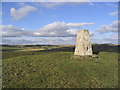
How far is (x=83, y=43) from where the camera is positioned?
1002 inches

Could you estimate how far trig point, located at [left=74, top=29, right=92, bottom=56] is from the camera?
25453mm

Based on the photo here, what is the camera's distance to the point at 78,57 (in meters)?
24.9

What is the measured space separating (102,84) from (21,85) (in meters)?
10.6

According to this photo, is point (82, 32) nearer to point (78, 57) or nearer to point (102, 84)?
point (78, 57)

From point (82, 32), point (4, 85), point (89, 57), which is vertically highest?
point (82, 32)

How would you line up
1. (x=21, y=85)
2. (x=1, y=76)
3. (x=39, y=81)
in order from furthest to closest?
(x=1, y=76)
(x=39, y=81)
(x=21, y=85)

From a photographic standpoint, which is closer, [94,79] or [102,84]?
[102,84]

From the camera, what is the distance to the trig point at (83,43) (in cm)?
2545

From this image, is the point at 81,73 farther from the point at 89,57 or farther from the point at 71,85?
the point at 89,57

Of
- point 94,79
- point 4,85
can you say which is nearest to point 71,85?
point 94,79

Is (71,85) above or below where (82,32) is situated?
below

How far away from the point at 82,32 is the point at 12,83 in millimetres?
19649

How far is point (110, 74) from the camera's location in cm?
1605

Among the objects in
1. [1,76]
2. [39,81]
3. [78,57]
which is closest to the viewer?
[39,81]
